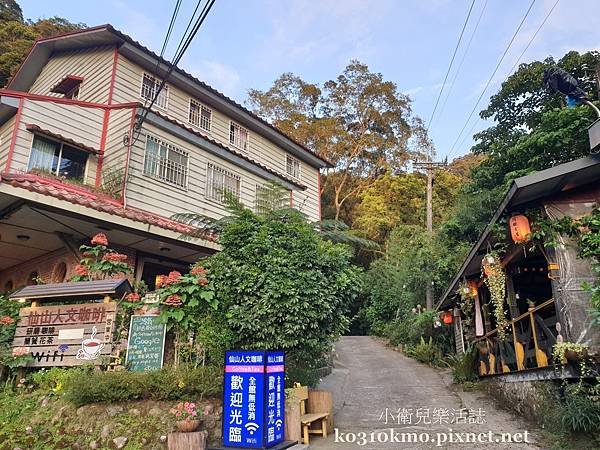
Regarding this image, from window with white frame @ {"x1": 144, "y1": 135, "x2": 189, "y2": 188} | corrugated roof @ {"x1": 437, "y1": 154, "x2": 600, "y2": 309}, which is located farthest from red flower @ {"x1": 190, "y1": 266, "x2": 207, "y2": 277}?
window with white frame @ {"x1": 144, "y1": 135, "x2": 189, "y2": 188}

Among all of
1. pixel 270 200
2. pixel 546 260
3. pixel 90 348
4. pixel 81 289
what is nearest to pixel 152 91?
pixel 270 200

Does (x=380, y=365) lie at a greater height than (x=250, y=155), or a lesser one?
lesser

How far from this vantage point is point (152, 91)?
1326 cm

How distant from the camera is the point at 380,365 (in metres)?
15.2

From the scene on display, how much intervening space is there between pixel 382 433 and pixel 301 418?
5.29 ft

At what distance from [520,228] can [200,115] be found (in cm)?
1112

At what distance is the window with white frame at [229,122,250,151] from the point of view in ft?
52.1

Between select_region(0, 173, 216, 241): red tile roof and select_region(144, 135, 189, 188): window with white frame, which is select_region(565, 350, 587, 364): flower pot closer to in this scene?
select_region(0, 173, 216, 241): red tile roof

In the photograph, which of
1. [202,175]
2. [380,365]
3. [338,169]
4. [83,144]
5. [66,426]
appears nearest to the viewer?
[66,426]

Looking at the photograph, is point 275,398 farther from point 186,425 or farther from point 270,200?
point 270,200

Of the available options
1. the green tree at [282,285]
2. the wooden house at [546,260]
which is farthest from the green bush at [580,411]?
the green tree at [282,285]

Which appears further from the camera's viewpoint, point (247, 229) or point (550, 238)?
point (247, 229)

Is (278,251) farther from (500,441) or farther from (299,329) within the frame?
(500,441)

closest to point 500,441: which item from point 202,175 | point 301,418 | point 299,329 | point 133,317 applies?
point 301,418
